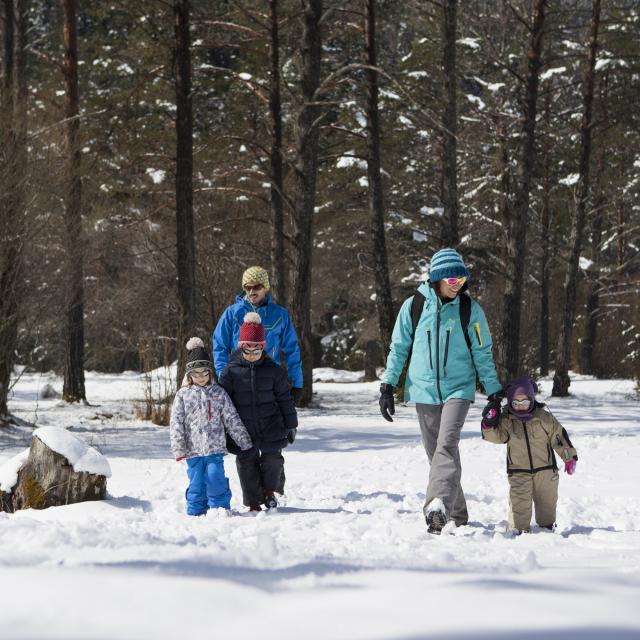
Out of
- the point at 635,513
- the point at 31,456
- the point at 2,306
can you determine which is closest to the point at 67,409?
the point at 2,306

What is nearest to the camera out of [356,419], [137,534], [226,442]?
[137,534]

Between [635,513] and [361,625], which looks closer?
[361,625]

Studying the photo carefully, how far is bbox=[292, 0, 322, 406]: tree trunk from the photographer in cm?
1623

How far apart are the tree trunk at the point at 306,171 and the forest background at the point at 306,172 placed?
0.13ft

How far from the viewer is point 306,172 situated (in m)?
16.4

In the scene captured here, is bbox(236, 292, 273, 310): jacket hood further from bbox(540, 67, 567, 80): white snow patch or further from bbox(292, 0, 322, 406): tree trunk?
bbox(540, 67, 567, 80): white snow patch

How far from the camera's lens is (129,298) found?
2328cm

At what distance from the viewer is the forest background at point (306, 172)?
14438 millimetres

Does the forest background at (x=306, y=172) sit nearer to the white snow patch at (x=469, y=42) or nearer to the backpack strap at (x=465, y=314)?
the white snow patch at (x=469, y=42)

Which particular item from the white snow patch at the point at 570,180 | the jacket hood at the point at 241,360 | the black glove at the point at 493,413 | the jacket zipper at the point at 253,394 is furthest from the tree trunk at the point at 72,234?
the white snow patch at the point at 570,180

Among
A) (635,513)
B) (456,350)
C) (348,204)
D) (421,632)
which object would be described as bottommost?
(635,513)

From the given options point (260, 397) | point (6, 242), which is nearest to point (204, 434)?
point (260, 397)

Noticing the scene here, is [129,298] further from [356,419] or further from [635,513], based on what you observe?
[635,513]

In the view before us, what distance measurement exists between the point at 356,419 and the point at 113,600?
12.0 m
